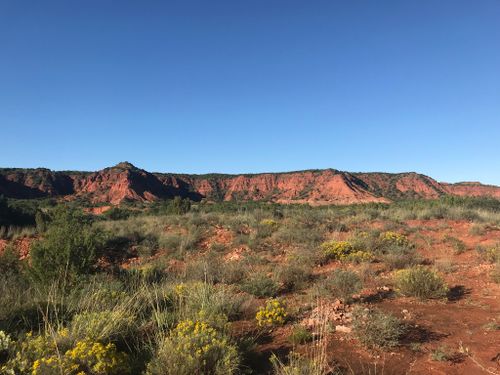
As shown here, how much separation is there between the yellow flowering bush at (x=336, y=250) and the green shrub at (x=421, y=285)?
3447mm

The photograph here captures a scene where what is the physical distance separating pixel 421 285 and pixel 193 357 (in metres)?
5.27

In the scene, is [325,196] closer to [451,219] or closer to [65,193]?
[65,193]

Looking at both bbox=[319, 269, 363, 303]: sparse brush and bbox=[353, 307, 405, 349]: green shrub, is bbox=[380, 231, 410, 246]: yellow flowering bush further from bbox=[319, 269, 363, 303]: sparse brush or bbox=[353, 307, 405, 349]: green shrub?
bbox=[353, 307, 405, 349]: green shrub

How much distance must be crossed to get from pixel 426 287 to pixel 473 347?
93.0 inches

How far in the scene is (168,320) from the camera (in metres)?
4.94

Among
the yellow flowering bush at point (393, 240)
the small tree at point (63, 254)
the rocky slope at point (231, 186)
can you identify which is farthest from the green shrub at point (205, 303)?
the rocky slope at point (231, 186)

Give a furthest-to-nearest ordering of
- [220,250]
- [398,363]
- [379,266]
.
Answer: [220,250] < [379,266] < [398,363]

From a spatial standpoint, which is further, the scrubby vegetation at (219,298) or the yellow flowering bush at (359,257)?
the yellow flowering bush at (359,257)

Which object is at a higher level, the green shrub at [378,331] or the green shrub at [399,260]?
the green shrub at [399,260]

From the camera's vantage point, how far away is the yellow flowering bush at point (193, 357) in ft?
11.3

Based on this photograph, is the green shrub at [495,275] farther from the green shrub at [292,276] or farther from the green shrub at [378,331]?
the green shrub at [378,331]

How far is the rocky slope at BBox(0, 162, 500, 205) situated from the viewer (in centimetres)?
6844

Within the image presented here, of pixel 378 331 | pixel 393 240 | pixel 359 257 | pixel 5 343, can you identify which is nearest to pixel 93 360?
pixel 5 343

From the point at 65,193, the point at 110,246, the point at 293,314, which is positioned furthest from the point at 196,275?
the point at 65,193
